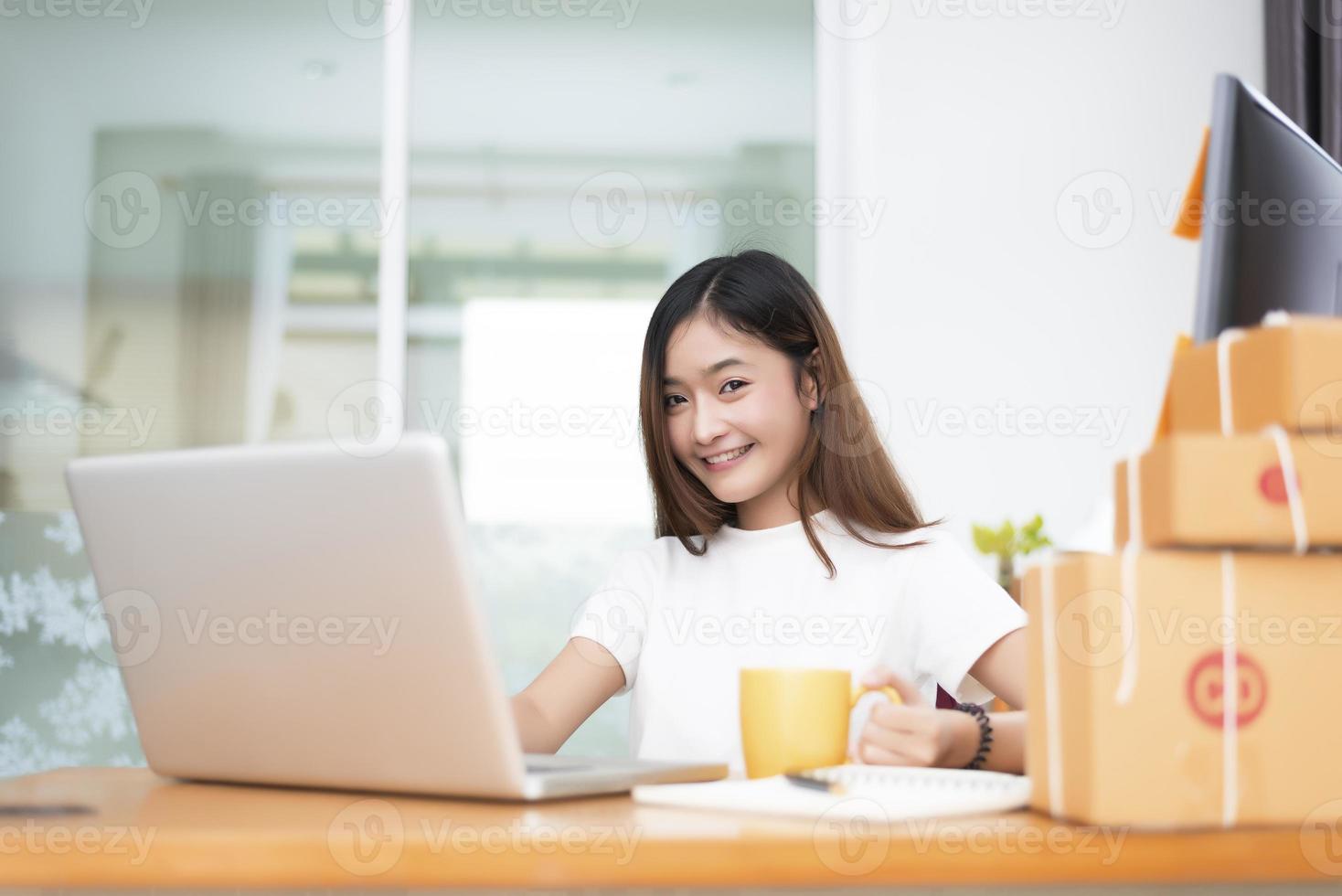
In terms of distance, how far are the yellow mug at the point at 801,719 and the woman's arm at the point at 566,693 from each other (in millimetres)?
475

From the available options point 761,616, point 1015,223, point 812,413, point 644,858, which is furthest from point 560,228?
point 644,858

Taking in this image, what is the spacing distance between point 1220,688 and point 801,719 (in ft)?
1.08

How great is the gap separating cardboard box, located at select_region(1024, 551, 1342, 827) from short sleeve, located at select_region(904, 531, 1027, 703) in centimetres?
69

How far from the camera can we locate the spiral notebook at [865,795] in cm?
63

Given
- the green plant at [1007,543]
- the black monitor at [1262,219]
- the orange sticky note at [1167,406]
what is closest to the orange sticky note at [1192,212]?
the black monitor at [1262,219]

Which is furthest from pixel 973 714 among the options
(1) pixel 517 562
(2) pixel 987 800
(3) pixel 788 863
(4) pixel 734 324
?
(1) pixel 517 562

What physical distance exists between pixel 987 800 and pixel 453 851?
289 millimetres

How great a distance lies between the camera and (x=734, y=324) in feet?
5.17

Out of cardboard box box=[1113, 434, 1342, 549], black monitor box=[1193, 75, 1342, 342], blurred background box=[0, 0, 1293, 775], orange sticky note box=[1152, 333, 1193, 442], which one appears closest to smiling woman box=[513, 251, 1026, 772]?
black monitor box=[1193, 75, 1342, 342]

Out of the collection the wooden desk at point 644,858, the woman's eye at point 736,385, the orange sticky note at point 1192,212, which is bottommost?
the wooden desk at point 644,858

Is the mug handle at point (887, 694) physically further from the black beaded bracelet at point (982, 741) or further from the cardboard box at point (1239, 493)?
the cardboard box at point (1239, 493)

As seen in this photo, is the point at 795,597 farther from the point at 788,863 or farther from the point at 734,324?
the point at 788,863

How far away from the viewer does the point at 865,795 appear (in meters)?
0.69

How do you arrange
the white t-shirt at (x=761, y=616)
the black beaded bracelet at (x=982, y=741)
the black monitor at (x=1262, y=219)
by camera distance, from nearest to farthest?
the black monitor at (x=1262, y=219) → the black beaded bracelet at (x=982, y=741) → the white t-shirt at (x=761, y=616)
